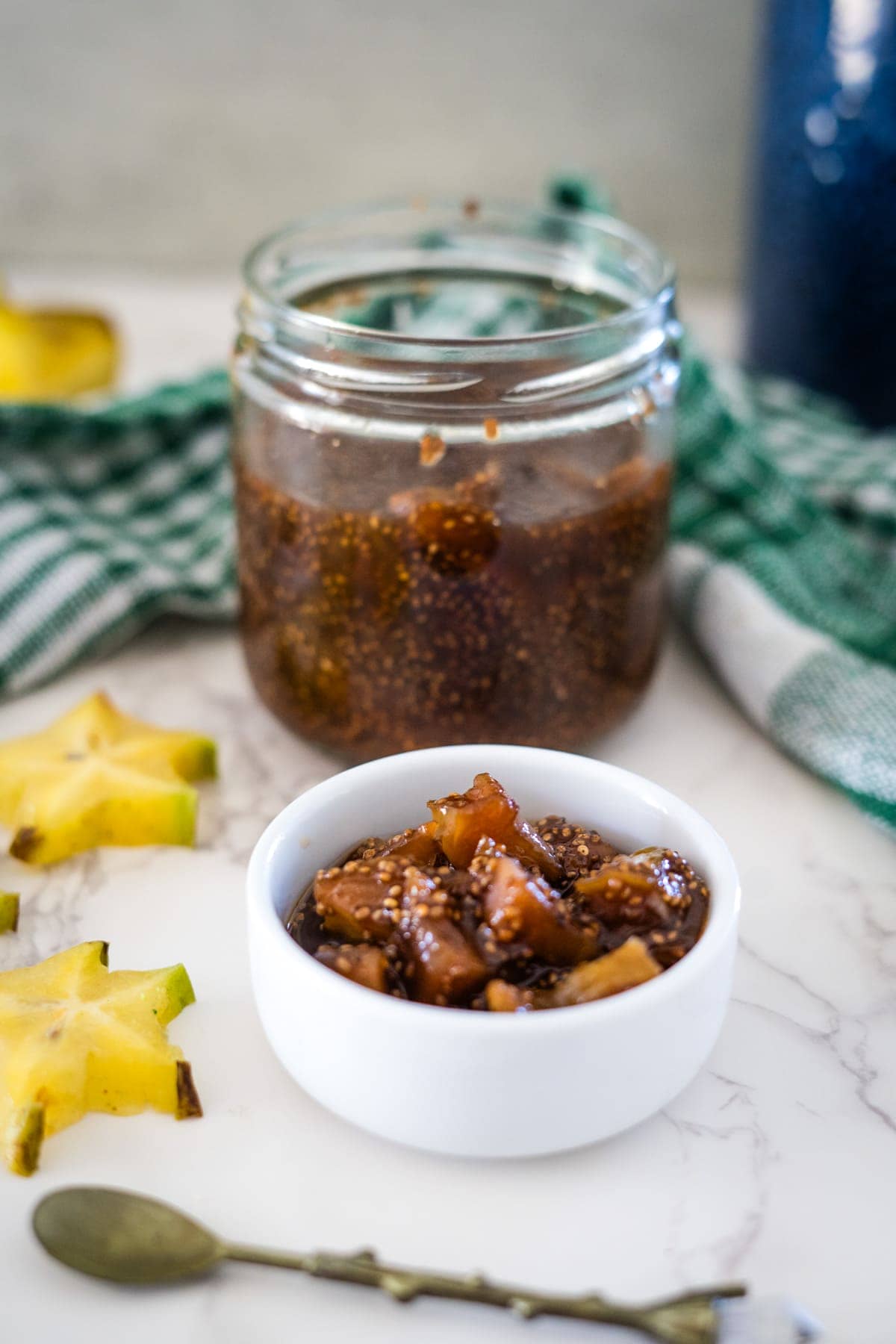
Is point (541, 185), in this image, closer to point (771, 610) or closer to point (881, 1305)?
point (771, 610)

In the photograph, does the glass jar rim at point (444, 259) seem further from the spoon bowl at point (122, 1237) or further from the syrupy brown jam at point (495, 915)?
the spoon bowl at point (122, 1237)

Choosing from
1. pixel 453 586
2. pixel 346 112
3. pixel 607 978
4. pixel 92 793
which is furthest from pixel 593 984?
pixel 346 112

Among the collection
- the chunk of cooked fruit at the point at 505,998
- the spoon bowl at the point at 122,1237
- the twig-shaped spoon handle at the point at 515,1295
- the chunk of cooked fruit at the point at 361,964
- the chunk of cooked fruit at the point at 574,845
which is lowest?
the spoon bowl at the point at 122,1237

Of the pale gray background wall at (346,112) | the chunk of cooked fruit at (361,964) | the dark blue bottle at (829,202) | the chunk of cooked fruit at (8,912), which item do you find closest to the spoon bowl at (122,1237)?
the chunk of cooked fruit at (361,964)

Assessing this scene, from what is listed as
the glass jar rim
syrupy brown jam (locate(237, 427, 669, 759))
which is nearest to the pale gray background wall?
the glass jar rim

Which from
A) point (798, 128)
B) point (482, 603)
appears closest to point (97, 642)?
point (482, 603)

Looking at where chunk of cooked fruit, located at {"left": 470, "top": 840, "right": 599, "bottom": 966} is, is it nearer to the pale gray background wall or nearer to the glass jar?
the glass jar

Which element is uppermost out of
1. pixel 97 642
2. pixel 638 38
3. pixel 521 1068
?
pixel 638 38
